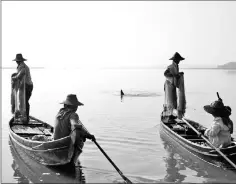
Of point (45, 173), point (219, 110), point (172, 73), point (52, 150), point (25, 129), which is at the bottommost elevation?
point (45, 173)

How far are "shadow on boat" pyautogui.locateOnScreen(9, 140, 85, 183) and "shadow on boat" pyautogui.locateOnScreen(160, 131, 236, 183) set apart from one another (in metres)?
2.41

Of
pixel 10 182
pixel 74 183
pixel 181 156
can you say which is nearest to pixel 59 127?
pixel 74 183

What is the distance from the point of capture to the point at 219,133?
9.16m

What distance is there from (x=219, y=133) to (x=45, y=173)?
484 centimetres

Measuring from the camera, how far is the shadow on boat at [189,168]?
8977mm

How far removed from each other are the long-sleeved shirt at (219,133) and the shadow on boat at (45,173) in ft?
12.3

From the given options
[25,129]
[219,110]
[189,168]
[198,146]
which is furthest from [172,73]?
[25,129]

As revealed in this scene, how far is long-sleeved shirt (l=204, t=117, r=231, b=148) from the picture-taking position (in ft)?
29.7

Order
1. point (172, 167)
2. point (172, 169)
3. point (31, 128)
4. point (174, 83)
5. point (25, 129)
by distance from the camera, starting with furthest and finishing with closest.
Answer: point (174, 83), point (31, 128), point (25, 129), point (172, 167), point (172, 169)

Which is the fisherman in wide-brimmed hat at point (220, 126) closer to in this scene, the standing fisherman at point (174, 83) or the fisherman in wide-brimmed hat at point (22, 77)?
the standing fisherman at point (174, 83)

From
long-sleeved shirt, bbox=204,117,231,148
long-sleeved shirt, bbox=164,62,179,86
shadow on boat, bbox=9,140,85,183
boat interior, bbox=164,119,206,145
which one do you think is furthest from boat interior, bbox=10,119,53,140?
long-sleeved shirt, bbox=204,117,231,148

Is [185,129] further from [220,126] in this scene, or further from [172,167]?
[220,126]

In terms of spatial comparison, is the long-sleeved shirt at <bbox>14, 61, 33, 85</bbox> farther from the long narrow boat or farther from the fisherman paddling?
the fisherman paddling

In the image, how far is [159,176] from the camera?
916 cm
